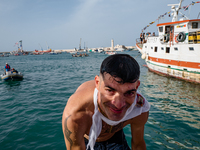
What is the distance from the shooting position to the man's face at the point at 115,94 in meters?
1.66

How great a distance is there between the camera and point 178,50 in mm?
15922

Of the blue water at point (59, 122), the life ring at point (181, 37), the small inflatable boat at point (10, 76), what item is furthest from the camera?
the small inflatable boat at point (10, 76)

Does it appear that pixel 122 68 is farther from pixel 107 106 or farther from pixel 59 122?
pixel 59 122

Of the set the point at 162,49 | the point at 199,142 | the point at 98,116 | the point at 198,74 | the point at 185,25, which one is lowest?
the point at 199,142

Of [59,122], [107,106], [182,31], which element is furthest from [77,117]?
[182,31]

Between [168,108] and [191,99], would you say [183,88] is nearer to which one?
[191,99]

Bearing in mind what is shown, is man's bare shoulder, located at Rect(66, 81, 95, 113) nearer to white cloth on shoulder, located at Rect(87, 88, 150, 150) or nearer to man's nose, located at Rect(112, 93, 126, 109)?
white cloth on shoulder, located at Rect(87, 88, 150, 150)

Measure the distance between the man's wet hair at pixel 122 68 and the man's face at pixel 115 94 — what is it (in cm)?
5

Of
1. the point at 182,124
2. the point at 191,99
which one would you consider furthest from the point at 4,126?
the point at 191,99

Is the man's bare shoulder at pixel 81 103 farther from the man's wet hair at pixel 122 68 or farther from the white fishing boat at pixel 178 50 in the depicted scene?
the white fishing boat at pixel 178 50

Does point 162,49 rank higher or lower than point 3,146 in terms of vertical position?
higher

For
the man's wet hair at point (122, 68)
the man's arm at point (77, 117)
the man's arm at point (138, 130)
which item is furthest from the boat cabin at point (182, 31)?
the man's arm at point (77, 117)

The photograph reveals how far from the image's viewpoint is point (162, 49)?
18781mm

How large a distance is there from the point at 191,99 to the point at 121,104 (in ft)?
36.8
